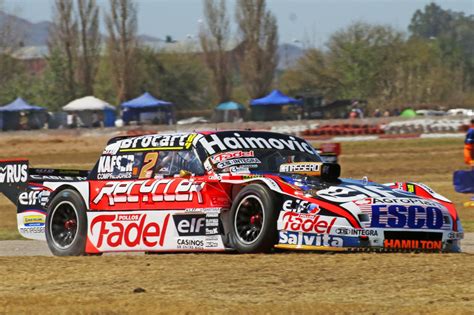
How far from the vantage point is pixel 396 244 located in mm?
10211

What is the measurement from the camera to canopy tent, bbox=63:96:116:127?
2539 inches

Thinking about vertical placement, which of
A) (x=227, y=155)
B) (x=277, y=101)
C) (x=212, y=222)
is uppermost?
(x=277, y=101)

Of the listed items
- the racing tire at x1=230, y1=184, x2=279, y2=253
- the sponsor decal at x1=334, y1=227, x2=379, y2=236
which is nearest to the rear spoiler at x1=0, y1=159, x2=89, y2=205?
the racing tire at x1=230, y1=184, x2=279, y2=253

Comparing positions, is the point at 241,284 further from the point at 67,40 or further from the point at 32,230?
the point at 67,40

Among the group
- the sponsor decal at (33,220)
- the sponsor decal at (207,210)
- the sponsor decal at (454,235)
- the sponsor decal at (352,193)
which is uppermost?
the sponsor decal at (352,193)

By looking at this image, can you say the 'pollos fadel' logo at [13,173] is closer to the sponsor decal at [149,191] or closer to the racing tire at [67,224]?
the racing tire at [67,224]

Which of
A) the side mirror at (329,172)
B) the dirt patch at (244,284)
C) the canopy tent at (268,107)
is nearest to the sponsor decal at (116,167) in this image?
the dirt patch at (244,284)

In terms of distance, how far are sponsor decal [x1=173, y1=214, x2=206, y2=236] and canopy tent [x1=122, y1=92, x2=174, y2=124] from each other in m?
49.6

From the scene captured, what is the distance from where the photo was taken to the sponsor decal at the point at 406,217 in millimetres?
10125

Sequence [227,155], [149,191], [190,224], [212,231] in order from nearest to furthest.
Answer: [212,231], [190,224], [227,155], [149,191]

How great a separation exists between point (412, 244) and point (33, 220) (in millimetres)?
4683

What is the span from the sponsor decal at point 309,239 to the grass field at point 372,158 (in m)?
5.57

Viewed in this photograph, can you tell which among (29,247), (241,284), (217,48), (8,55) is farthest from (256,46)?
(241,284)

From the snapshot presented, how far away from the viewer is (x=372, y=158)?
3262cm
